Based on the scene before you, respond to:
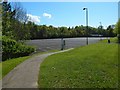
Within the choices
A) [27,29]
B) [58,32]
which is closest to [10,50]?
[27,29]

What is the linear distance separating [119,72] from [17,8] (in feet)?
93.2

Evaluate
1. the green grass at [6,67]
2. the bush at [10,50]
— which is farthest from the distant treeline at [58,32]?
the green grass at [6,67]

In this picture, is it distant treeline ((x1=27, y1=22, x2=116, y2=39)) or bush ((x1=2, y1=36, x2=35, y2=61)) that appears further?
distant treeline ((x1=27, y1=22, x2=116, y2=39))

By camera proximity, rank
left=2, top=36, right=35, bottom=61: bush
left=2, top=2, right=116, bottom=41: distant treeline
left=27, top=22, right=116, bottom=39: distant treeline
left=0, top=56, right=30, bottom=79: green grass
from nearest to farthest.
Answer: left=0, top=56, right=30, bottom=79: green grass, left=2, top=36, right=35, bottom=61: bush, left=2, top=2, right=116, bottom=41: distant treeline, left=27, top=22, right=116, bottom=39: distant treeline

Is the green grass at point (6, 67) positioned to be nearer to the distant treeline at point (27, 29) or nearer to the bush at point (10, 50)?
the bush at point (10, 50)

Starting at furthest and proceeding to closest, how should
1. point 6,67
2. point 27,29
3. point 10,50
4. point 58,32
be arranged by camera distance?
point 58,32 → point 27,29 → point 10,50 → point 6,67

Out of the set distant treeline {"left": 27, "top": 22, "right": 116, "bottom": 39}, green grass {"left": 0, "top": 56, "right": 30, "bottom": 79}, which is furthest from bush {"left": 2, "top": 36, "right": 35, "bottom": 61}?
distant treeline {"left": 27, "top": 22, "right": 116, "bottom": 39}

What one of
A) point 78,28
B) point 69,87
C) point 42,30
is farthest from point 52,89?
point 78,28

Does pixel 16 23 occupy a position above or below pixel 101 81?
above

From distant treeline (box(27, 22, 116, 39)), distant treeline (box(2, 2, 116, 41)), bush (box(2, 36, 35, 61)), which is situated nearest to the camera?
bush (box(2, 36, 35, 61))

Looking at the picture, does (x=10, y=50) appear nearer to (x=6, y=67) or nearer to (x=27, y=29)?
(x=6, y=67)

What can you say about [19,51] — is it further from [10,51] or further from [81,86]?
[81,86]

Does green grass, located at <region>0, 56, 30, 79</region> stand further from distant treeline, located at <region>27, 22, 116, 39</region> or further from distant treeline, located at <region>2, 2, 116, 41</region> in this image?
distant treeline, located at <region>27, 22, 116, 39</region>

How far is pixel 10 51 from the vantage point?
→ 20547 mm
